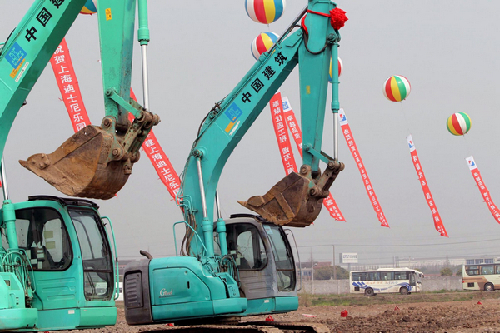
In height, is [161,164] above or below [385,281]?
above

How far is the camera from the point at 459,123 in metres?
26.5

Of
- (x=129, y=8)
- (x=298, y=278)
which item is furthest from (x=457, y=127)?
(x=129, y=8)

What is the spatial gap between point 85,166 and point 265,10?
8268 millimetres

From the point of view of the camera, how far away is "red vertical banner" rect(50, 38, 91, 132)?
1822 cm

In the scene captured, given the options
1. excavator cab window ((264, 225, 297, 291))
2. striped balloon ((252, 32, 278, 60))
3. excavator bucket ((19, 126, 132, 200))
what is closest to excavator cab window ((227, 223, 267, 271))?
excavator cab window ((264, 225, 297, 291))

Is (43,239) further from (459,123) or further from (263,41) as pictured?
(459,123)

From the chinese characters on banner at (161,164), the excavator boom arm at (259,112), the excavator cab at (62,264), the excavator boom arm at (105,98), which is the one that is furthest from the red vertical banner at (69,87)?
the excavator boom arm at (105,98)

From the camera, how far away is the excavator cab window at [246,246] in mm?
13328

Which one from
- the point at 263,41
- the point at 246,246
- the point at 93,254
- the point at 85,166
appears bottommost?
the point at 93,254

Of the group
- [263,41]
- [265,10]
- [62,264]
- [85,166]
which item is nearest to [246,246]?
[62,264]

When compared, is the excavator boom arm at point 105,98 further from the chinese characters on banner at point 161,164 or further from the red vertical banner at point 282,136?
the red vertical banner at point 282,136

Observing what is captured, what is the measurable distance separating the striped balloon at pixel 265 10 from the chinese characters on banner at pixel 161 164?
5950 millimetres

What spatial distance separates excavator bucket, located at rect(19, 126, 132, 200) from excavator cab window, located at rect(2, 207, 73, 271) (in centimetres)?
107

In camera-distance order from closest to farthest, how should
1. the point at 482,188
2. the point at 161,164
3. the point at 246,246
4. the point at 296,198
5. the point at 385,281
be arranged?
the point at 296,198 < the point at 246,246 < the point at 161,164 < the point at 482,188 < the point at 385,281
